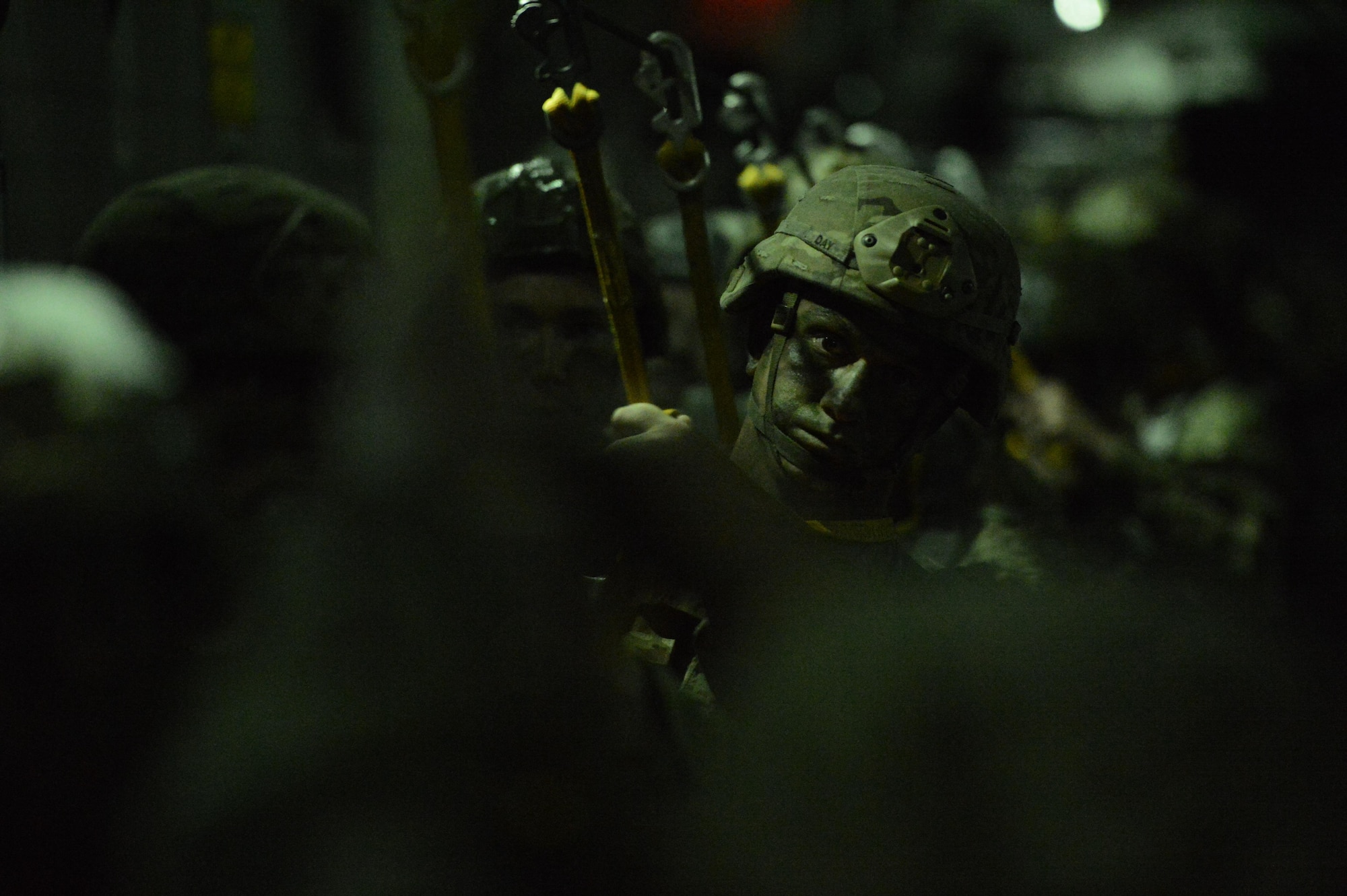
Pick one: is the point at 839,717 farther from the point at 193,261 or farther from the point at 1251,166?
the point at 1251,166

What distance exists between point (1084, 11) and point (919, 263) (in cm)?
344

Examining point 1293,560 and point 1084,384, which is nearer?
point 1293,560

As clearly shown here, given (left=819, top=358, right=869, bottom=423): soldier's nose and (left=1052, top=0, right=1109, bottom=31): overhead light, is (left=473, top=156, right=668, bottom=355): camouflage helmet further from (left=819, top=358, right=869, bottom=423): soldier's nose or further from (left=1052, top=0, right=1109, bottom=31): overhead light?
(left=1052, top=0, right=1109, bottom=31): overhead light

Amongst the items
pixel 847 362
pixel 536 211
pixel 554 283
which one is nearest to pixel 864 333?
pixel 847 362

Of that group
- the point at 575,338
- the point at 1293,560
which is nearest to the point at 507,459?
the point at 575,338

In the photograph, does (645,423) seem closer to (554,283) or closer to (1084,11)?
(554,283)

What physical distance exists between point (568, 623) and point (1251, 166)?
4.40 metres

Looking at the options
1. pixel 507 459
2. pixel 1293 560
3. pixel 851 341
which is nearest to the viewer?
pixel 507 459

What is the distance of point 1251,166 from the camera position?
15.8ft

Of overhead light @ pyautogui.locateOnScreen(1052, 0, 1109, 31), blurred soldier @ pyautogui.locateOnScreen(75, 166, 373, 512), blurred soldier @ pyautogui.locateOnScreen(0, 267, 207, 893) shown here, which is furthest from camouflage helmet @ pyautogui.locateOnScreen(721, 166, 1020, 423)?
overhead light @ pyautogui.locateOnScreen(1052, 0, 1109, 31)

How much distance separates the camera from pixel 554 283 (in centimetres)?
230

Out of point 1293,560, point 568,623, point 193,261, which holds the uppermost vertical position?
point 193,261

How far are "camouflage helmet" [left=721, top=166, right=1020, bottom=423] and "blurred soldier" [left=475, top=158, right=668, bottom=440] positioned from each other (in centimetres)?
32

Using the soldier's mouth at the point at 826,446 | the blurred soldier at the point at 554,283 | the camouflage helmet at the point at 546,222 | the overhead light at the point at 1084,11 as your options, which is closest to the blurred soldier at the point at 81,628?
the blurred soldier at the point at 554,283
